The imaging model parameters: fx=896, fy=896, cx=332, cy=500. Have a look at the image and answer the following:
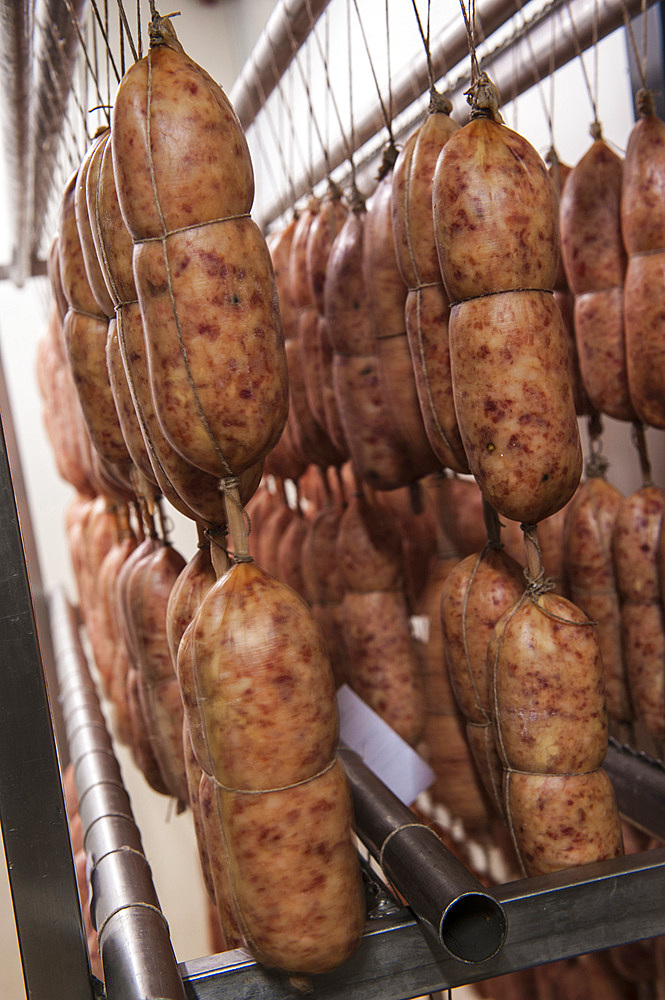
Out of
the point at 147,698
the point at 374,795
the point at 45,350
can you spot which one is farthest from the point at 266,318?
the point at 45,350

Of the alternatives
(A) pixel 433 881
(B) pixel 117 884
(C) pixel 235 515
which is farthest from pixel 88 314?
(A) pixel 433 881

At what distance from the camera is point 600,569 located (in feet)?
4.57

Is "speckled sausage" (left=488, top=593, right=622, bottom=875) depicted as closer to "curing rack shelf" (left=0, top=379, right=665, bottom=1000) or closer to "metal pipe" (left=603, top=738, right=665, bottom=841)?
"curing rack shelf" (left=0, top=379, right=665, bottom=1000)

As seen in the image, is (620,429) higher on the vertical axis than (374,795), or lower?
higher

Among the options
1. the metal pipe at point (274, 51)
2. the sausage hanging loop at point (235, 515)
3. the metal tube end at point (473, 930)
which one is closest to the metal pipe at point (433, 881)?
the metal tube end at point (473, 930)

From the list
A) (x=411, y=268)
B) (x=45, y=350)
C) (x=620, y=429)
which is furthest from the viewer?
(x=45, y=350)

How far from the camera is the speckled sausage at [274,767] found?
0.81 m

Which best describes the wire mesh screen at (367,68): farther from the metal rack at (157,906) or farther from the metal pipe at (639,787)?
the metal pipe at (639,787)

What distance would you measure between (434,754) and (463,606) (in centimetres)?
47

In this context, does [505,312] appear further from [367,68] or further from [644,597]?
[367,68]

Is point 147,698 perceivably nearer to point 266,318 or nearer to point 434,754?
point 434,754

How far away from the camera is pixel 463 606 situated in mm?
1060

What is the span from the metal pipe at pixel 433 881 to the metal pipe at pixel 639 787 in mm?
426

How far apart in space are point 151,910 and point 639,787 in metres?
0.72
